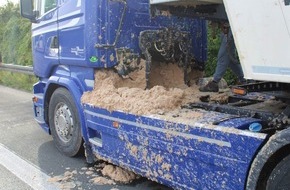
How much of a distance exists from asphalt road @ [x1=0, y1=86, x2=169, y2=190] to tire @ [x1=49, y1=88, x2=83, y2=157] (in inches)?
6.7

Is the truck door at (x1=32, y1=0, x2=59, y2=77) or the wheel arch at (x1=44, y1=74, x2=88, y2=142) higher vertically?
the truck door at (x1=32, y1=0, x2=59, y2=77)

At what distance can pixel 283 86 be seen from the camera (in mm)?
3227

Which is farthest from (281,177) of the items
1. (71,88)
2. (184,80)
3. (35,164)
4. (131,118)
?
(35,164)

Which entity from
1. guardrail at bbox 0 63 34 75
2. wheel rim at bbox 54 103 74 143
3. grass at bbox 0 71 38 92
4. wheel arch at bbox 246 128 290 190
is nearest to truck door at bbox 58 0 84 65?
wheel rim at bbox 54 103 74 143

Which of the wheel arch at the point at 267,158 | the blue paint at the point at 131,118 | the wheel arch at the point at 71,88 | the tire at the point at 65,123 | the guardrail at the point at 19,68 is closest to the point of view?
the wheel arch at the point at 267,158

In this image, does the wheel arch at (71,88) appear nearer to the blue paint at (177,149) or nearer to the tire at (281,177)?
the blue paint at (177,149)

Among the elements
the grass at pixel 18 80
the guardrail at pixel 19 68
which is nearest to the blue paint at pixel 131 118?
the guardrail at pixel 19 68

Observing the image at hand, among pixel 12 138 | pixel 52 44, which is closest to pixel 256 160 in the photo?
pixel 52 44

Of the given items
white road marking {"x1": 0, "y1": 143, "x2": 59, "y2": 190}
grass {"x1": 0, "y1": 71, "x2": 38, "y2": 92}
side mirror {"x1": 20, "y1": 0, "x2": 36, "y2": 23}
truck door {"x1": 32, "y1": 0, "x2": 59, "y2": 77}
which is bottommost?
white road marking {"x1": 0, "y1": 143, "x2": 59, "y2": 190}

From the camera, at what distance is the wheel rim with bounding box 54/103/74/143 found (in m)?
5.20

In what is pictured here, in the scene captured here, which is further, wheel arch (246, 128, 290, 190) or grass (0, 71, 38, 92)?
grass (0, 71, 38, 92)

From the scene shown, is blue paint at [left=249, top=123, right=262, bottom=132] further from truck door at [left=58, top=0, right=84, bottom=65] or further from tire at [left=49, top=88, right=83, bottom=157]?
tire at [left=49, top=88, right=83, bottom=157]

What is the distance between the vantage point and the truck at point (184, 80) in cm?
282

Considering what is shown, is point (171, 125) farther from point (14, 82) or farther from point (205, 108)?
point (14, 82)
